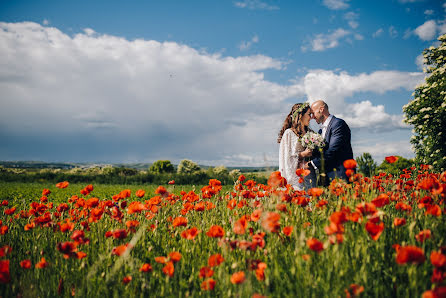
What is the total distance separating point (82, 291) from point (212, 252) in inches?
47.2

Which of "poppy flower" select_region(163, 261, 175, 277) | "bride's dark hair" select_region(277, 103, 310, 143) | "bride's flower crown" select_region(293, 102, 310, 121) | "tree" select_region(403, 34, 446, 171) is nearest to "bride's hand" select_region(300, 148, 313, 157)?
"bride's dark hair" select_region(277, 103, 310, 143)

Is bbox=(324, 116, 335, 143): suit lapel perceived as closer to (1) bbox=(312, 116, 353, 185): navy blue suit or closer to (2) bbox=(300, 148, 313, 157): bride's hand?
(1) bbox=(312, 116, 353, 185): navy blue suit

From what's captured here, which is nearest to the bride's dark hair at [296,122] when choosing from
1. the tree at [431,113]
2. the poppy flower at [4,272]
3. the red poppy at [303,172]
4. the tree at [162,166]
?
the red poppy at [303,172]

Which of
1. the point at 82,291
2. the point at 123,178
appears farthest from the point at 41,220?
the point at 123,178

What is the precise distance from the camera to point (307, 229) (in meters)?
2.79

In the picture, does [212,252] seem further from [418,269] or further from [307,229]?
[418,269]

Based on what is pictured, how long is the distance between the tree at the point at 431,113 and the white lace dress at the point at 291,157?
11547 mm

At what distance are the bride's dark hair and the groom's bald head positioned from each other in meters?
0.16

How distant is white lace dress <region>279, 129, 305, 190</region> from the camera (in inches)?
203

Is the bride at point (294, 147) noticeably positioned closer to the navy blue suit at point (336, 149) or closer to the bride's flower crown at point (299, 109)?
the bride's flower crown at point (299, 109)

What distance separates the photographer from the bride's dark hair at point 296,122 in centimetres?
536

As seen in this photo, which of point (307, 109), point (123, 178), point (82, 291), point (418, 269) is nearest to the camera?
point (418, 269)

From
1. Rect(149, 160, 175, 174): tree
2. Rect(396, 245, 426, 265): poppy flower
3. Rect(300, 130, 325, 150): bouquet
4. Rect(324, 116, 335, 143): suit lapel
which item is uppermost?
Rect(324, 116, 335, 143): suit lapel

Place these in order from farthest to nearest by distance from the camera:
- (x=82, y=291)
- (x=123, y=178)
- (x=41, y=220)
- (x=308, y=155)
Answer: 1. (x=123, y=178)
2. (x=308, y=155)
3. (x=41, y=220)
4. (x=82, y=291)
